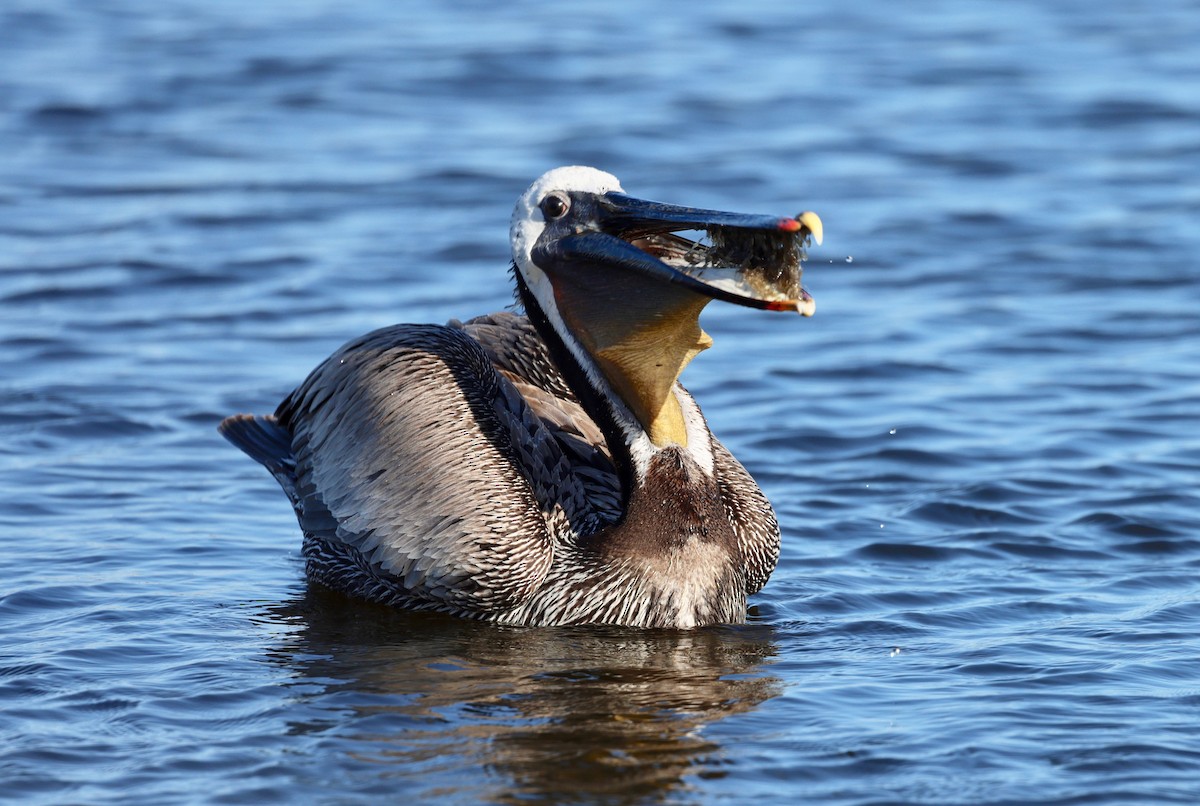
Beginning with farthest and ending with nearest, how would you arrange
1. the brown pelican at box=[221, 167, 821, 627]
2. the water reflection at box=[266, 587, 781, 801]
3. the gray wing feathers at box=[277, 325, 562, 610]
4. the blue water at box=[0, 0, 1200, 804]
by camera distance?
the gray wing feathers at box=[277, 325, 562, 610] < the brown pelican at box=[221, 167, 821, 627] < the blue water at box=[0, 0, 1200, 804] < the water reflection at box=[266, 587, 781, 801]

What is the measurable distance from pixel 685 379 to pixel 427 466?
3.42 meters

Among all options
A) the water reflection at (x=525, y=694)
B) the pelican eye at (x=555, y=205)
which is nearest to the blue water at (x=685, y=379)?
the water reflection at (x=525, y=694)

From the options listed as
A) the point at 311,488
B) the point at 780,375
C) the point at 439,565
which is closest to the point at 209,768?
the point at 439,565

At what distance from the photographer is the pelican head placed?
225 inches

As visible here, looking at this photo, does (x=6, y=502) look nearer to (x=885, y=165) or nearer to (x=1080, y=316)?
(x=1080, y=316)

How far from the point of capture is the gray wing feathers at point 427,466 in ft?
20.8

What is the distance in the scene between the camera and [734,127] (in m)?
14.6

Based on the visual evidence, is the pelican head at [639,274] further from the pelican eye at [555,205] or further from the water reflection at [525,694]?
the water reflection at [525,694]

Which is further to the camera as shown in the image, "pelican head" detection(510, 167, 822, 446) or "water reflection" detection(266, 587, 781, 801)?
"pelican head" detection(510, 167, 822, 446)

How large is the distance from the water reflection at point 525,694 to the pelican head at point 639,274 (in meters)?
0.78

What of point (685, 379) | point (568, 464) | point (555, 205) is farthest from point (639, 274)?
point (685, 379)

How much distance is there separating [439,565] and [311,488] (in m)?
0.88

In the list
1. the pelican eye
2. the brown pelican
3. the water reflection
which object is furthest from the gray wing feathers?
the pelican eye

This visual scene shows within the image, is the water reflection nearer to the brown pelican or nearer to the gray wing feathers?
the brown pelican
